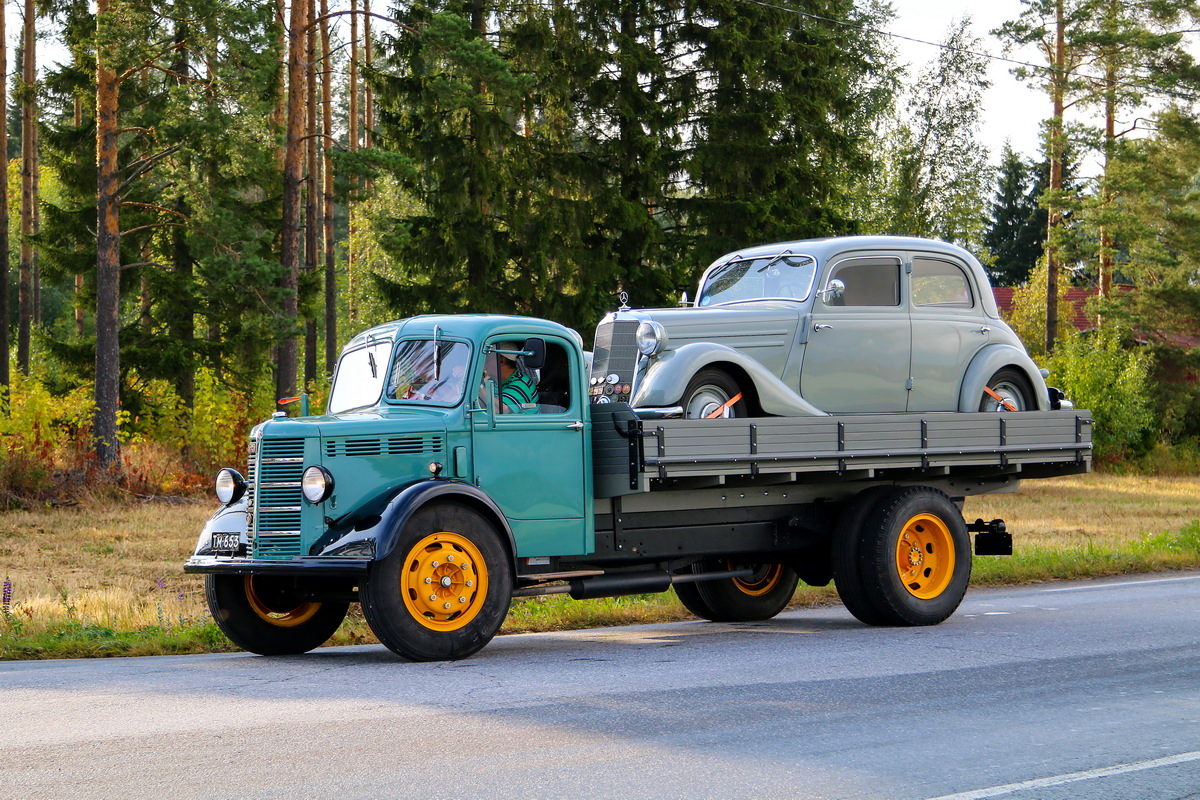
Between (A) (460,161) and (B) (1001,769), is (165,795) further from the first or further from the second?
(A) (460,161)

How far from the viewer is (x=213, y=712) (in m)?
7.39

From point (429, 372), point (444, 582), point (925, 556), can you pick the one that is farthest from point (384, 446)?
point (925, 556)

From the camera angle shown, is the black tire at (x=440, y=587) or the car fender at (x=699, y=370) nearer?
the black tire at (x=440, y=587)

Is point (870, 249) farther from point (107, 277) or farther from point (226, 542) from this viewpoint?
point (107, 277)

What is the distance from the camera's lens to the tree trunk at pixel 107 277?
26125mm

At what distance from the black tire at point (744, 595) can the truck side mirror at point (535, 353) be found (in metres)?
3.15

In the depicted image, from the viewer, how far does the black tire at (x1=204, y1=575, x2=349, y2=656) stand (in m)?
10.0

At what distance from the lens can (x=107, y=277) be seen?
2650 centimetres

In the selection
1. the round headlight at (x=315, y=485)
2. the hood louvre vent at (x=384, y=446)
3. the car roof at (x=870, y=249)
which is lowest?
the round headlight at (x=315, y=485)

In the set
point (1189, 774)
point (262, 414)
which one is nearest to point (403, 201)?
point (262, 414)

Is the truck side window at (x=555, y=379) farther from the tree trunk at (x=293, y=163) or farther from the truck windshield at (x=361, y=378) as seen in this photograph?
the tree trunk at (x=293, y=163)

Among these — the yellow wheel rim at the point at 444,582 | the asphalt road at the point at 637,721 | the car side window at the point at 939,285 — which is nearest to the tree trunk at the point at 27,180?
the car side window at the point at 939,285

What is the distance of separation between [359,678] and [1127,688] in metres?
4.61

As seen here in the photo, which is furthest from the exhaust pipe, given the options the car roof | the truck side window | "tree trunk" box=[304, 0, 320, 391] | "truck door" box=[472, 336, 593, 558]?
"tree trunk" box=[304, 0, 320, 391]
